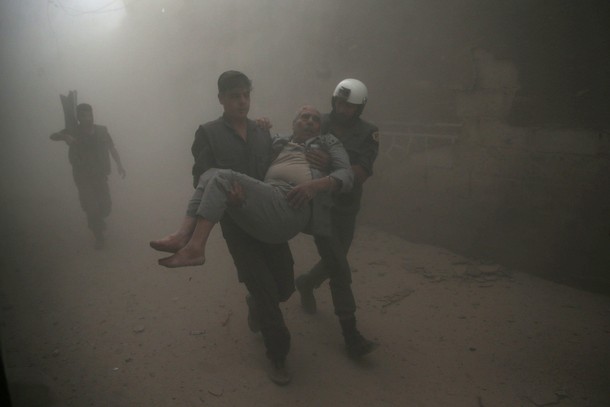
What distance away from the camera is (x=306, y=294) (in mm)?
3348

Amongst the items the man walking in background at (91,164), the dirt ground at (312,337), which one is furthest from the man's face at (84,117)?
the dirt ground at (312,337)

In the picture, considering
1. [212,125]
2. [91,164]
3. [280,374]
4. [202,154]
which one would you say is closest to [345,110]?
[212,125]

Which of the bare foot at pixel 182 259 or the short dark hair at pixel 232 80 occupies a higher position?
the short dark hair at pixel 232 80

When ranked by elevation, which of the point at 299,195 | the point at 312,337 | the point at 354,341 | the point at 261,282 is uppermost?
the point at 299,195

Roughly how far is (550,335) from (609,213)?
3.97 ft

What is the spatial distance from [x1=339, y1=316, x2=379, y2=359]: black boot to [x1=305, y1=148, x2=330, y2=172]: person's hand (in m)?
1.00

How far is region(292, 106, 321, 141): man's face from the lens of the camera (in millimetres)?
2562

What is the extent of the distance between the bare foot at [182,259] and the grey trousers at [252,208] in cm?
20

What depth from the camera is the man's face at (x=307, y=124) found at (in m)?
2.56

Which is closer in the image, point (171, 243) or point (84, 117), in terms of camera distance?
point (171, 243)

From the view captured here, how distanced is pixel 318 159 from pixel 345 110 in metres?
0.53

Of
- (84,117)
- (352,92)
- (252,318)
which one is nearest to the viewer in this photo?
(352,92)

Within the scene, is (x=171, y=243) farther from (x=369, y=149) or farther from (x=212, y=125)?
(x=369, y=149)

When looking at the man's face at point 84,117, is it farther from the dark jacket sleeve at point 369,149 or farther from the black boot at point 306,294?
the dark jacket sleeve at point 369,149
